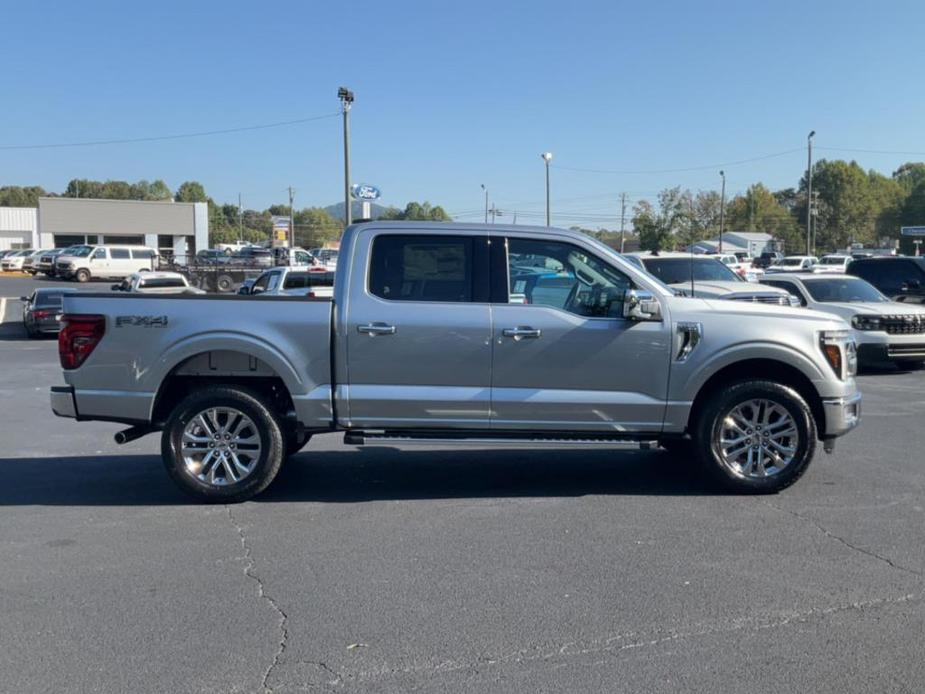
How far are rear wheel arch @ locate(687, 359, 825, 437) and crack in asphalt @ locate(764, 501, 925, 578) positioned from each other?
0.79 metres

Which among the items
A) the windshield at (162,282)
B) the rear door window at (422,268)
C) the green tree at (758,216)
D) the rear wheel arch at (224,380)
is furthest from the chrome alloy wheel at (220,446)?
the green tree at (758,216)

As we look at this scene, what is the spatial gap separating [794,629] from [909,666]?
55 centimetres

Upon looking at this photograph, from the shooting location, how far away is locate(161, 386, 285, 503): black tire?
6.53 metres

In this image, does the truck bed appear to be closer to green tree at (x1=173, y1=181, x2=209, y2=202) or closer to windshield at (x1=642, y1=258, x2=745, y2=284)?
windshield at (x1=642, y1=258, x2=745, y2=284)

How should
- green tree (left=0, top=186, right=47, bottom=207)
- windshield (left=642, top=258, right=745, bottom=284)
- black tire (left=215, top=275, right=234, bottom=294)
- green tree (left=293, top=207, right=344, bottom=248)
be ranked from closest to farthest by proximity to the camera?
1. windshield (left=642, top=258, right=745, bottom=284)
2. black tire (left=215, top=275, right=234, bottom=294)
3. green tree (left=293, top=207, right=344, bottom=248)
4. green tree (left=0, top=186, right=47, bottom=207)

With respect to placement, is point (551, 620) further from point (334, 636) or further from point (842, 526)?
point (842, 526)

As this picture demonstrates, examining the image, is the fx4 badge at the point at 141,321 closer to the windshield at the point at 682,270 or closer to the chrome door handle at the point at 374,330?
the chrome door handle at the point at 374,330

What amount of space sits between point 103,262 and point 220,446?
142 feet

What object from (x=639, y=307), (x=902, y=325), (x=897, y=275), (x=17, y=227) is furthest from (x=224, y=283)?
(x=17, y=227)

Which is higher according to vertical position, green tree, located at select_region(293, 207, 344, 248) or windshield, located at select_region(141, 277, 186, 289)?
green tree, located at select_region(293, 207, 344, 248)

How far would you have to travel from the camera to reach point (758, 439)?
22.0ft

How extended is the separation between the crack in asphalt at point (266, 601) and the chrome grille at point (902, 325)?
1198 cm

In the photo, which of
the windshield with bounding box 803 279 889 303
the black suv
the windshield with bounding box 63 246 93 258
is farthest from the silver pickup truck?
the windshield with bounding box 63 246 93 258

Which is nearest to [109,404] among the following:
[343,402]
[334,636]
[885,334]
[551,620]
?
[343,402]
